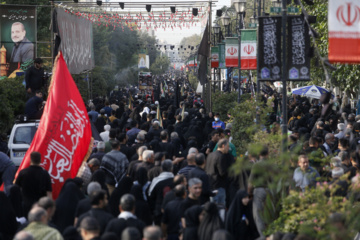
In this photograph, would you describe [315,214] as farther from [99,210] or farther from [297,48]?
[297,48]

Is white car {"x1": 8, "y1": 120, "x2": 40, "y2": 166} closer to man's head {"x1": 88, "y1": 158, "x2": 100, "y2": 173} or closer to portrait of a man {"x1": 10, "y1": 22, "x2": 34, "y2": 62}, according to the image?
man's head {"x1": 88, "y1": 158, "x2": 100, "y2": 173}

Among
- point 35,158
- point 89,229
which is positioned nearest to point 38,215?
point 89,229

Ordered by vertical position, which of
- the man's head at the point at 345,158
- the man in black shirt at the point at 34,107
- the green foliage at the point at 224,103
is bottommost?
the green foliage at the point at 224,103

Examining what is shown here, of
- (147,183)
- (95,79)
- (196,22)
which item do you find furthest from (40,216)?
(95,79)

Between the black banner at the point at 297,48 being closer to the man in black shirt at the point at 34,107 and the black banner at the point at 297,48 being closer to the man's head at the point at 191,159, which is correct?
the man's head at the point at 191,159

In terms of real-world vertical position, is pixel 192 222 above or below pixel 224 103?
above

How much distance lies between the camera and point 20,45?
33.0 meters

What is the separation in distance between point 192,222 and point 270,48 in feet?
15.4

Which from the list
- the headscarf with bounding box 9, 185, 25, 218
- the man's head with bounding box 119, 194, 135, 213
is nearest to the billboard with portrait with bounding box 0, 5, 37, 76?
the headscarf with bounding box 9, 185, 25, 218

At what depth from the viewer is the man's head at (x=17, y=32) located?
32594 millimetres

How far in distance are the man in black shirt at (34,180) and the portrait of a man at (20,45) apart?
22626mm

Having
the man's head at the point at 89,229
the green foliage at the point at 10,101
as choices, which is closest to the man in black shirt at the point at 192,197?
the man's head at the point at 89,229

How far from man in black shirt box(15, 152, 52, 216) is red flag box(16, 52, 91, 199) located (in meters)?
0.41

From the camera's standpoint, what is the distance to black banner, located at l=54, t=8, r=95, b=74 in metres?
26.2
